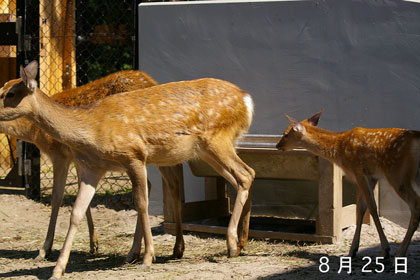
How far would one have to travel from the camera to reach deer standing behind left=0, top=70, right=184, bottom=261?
21.6 ft

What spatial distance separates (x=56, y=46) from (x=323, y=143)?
19.5 feet

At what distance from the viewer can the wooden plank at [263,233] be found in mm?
6605

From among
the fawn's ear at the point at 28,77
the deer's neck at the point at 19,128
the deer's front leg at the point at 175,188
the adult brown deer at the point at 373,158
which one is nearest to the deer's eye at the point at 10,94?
the fawn's ear at the point at 28,77

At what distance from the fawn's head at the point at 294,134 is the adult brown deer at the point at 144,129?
391 mm

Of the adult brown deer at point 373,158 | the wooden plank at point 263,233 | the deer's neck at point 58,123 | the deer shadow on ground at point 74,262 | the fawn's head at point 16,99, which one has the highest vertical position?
the fawn's head at point 16,99

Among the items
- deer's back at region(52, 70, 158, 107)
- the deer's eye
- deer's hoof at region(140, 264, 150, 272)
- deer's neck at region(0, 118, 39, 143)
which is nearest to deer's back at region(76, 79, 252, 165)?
the deer's eye

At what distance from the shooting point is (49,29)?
1080 cm

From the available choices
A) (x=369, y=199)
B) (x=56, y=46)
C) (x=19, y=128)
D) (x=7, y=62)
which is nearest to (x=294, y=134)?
(x=369, y=199)

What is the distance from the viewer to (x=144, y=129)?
233 inches

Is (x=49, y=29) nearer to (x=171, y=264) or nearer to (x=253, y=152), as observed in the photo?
(x=253, y=152)

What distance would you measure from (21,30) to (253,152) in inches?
161

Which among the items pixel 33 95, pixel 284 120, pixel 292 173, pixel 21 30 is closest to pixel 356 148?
pixel 292 173

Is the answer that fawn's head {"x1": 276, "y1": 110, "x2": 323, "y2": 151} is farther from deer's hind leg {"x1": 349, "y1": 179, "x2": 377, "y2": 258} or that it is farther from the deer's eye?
the deer's eye

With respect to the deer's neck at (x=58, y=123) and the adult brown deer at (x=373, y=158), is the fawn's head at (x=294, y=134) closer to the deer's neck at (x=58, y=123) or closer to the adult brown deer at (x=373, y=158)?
the adult brown deer at (x=373, y=158)
